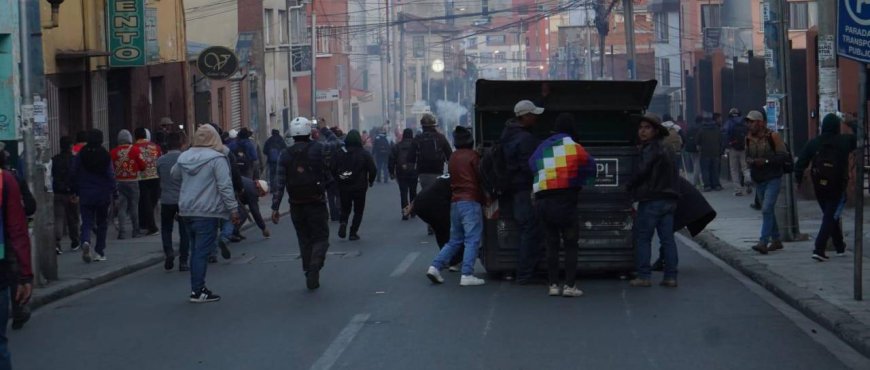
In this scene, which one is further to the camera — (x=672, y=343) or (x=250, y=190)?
(x=250, y=190)

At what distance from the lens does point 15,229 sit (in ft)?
26.4

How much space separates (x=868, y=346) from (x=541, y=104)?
227 inches

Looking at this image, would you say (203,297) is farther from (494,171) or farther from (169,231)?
(169,231)

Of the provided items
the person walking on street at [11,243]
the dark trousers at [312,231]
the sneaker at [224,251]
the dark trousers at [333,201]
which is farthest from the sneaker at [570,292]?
the dark trousers at [333,201]

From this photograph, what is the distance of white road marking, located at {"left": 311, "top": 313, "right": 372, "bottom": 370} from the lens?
9453 mm

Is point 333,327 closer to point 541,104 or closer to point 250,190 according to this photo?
point 541,104

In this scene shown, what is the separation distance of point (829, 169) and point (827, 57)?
11.8 feet

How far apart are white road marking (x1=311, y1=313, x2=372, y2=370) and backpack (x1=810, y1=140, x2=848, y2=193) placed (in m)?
5.58

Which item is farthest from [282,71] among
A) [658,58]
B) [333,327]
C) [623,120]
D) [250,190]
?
[333,327]

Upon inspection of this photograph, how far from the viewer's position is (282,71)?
5506cm

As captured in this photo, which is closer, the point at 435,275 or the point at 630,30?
the point at 435,275

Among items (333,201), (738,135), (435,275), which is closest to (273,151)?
(333,201)

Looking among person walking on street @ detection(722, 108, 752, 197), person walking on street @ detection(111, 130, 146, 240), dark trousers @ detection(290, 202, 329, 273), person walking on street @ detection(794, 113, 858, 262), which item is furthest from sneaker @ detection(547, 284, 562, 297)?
person walking on street @ detection(722, 108, 752, 197)

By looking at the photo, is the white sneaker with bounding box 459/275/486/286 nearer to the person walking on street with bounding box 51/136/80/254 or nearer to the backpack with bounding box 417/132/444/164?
the person walking on street with bounding box 51/136/80/254
